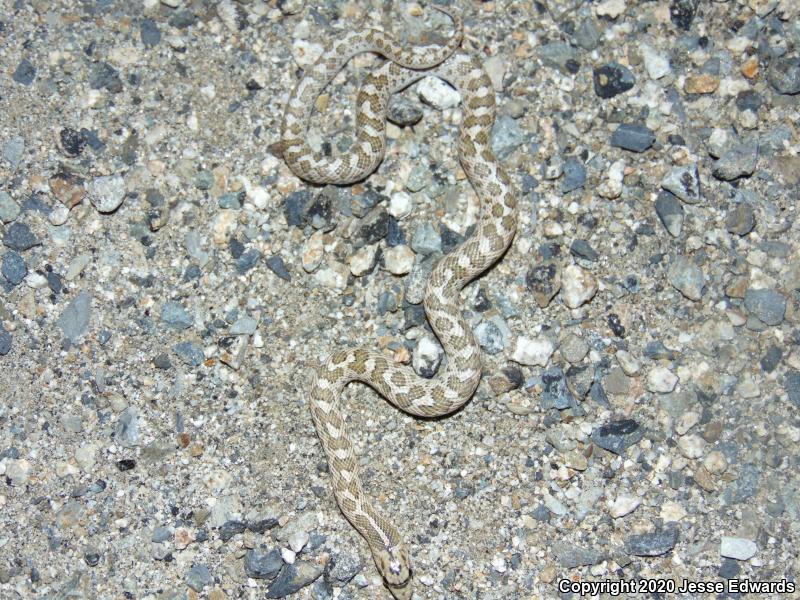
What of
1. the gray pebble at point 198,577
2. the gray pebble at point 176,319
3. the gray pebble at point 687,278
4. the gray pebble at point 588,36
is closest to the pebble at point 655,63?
the gray pebble at point 588,36

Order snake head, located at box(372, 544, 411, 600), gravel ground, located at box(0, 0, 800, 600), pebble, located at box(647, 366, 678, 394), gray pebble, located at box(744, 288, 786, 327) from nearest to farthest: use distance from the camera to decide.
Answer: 1. snake head, located at box(372, 544, 411, 600)
2. gravel ground, located at box(0, 0, 800, 600)
3. pebble, located at box(647, 366, 678, 394)
4. gray pebble, located at box(744, 288, 786, 327)

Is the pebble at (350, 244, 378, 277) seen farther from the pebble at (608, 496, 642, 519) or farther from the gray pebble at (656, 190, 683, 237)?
the pebble at (608, 496, 642, 519)

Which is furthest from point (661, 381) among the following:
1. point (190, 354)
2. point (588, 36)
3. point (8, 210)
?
point (8, 210)

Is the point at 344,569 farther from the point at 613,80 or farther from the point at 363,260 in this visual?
the point at 613,80

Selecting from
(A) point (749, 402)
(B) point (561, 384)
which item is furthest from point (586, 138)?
(A) point (749, 402)

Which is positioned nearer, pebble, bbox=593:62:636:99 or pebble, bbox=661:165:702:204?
pebble, bbox=661:165:702:204

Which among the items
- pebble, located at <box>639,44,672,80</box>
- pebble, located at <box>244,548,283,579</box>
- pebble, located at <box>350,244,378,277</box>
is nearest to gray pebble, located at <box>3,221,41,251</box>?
pebble, located at <box>350,244,378,277</box>
